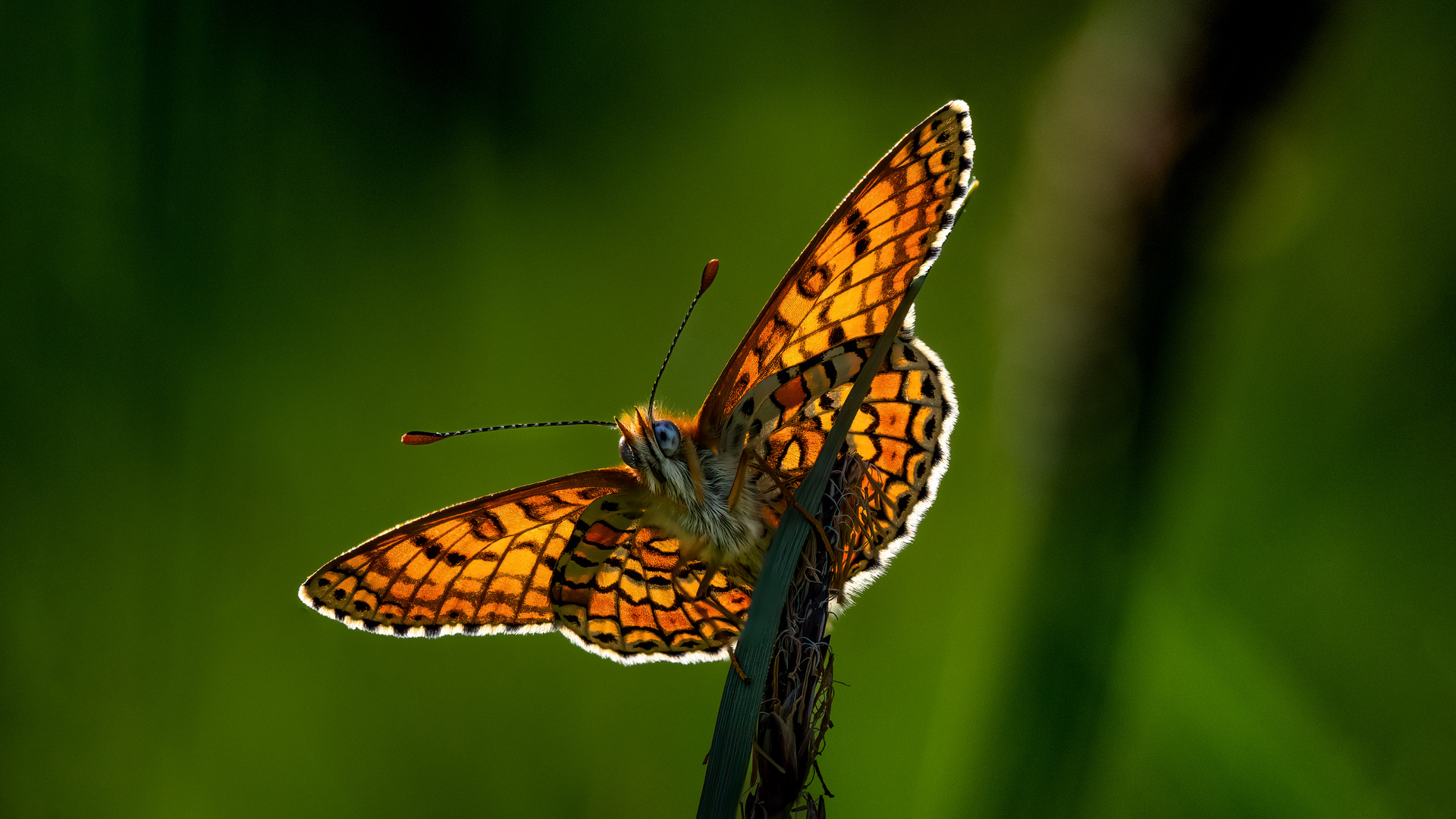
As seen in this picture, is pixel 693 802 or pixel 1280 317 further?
pixel 693 802

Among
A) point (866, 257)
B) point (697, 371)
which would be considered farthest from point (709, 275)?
point (697, 371)

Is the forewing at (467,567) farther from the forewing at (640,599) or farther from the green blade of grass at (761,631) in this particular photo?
the green blade of grass at (761,631)

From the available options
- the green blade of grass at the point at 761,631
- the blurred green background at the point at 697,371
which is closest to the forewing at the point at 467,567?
the blurred green background at the point at 697,371

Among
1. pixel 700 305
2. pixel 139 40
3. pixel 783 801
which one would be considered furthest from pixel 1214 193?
pixel 139 40

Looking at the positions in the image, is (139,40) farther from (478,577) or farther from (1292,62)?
(1292,62)

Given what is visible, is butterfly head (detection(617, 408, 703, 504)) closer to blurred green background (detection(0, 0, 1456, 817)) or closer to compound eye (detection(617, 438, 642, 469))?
compound eye (detection(617, 438, 642, 469))

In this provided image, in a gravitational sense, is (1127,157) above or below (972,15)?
below

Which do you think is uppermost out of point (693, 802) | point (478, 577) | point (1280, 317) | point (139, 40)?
point (139, 40)
